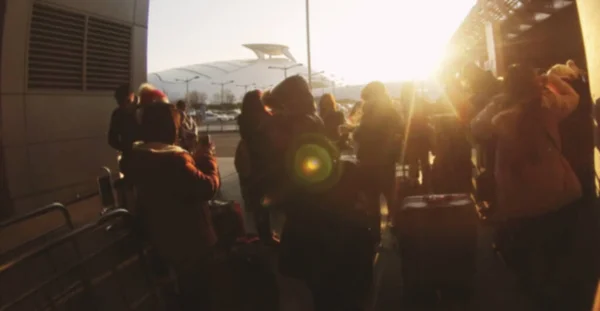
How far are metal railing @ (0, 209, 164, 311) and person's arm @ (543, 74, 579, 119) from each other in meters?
3.24

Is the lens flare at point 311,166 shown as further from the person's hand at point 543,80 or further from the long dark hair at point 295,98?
the person's hand at point 543,80

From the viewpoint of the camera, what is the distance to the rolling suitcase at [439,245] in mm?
4805

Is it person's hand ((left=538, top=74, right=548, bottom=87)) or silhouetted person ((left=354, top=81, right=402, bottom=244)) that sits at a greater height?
person's hand ((left=538, top=74, right=548, bottom=87))

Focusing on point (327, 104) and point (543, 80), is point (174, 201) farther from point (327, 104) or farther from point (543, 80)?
point (327, 104)

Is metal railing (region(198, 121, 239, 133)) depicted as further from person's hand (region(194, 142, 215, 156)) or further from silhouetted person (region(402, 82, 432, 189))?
person's hand (region(194, 142, 215, 156))

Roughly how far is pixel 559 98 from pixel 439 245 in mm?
1497

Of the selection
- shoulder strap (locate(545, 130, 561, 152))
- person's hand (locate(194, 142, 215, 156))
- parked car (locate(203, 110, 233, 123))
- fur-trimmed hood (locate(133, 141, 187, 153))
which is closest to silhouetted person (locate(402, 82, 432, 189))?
shoulder strap (locate(545, 130, 561, 152))

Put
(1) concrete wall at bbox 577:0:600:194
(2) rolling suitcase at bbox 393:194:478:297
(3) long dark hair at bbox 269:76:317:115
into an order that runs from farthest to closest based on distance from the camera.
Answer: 1. (1) concrete wall at bbox 577:0:600:194
2. (2) rolling suitcase at bbox 393:194:478:297
3. (3) long dark hair at bbox 269:76:317:115

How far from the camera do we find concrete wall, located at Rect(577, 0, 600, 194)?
530 centimetres

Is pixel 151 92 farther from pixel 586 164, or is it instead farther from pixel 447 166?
pixel 586 164

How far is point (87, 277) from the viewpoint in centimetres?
363

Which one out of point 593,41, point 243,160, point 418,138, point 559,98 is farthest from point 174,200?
point 418,138

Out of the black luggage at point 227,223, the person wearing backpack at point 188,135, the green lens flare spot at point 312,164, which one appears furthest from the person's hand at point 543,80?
the person wearing backpack at point 188,135

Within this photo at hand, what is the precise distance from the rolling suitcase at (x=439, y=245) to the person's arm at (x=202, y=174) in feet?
6.22
